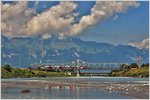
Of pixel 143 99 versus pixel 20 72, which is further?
pixel 20 72

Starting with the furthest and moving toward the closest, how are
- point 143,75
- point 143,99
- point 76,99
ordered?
point 143,75 → point 76,99 → point 143,99

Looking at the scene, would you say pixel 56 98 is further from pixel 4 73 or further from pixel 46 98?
pixel 4 73

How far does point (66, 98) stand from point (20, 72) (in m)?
137

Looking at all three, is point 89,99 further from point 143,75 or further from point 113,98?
point 143,75

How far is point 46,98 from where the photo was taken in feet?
148

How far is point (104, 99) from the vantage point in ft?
144

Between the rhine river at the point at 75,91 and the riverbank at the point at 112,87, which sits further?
the riverbank at the point at 112,87

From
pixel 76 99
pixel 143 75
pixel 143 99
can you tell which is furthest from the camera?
pixel 143 75

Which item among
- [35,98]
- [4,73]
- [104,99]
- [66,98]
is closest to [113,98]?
[104,99]

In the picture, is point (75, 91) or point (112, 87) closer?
point (75, 91)

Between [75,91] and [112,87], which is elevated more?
[75,91]

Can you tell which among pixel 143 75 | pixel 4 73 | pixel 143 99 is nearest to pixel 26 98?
pixel 143 99

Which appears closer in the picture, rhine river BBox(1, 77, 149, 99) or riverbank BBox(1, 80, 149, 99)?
rhine river BBox(1, 77, 149, 99)

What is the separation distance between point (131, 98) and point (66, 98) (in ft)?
19.6
